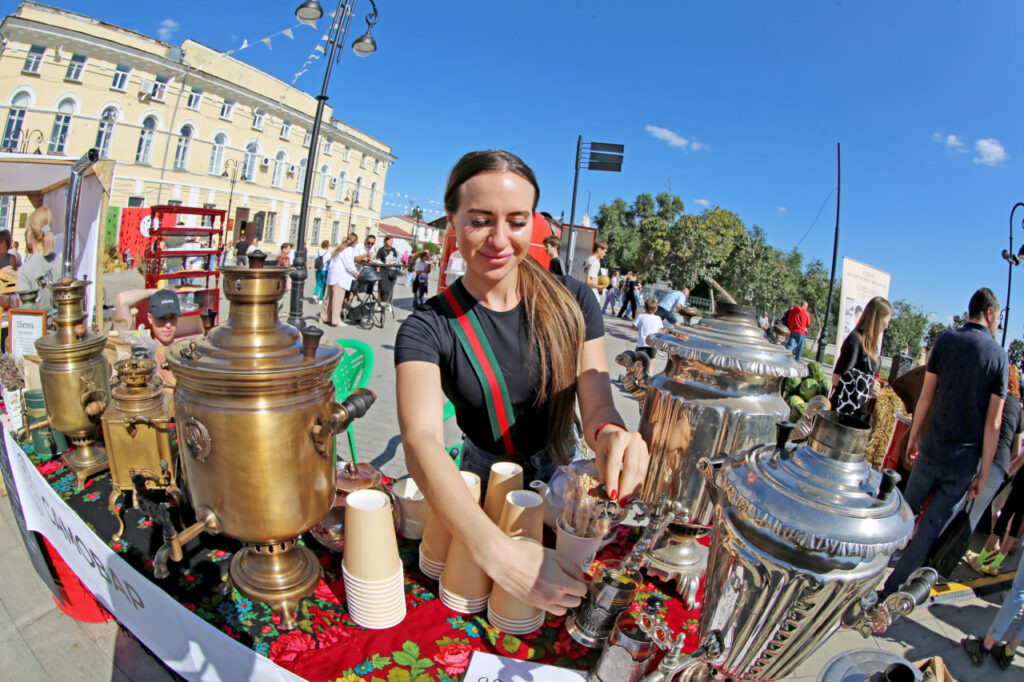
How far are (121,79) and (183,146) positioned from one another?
13.0 feet

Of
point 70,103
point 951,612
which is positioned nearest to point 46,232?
point 951,612

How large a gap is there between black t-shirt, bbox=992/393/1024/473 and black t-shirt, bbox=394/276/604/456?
3.53m

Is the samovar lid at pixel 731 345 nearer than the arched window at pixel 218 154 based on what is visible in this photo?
Yes

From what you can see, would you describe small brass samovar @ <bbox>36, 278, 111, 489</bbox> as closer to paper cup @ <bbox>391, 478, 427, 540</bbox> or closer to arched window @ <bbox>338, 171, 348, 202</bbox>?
paper cup @ <bbox>391, 478, 427, 540</bbox>

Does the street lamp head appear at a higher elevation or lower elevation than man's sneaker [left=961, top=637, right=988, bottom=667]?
higher

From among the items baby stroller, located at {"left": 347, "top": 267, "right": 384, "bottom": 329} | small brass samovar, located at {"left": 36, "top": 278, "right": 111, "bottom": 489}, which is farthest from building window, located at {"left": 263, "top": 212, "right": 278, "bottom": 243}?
small brass samovar, located at {"left": 36, "top": 278, "right": 111, "bottom": 489}

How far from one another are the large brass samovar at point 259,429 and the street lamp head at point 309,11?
24.9 ft

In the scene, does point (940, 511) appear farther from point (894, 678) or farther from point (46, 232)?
point (46, 232)

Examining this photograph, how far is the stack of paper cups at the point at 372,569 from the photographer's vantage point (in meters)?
1.06

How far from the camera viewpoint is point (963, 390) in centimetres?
298

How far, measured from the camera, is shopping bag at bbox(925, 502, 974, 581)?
132 inches

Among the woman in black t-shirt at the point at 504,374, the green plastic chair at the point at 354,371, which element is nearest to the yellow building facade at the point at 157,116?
the green plastic chair at the point at 354,371

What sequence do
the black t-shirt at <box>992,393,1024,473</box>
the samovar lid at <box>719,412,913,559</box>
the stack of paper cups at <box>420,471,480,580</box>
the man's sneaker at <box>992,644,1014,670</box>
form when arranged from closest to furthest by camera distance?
1. the samovar lid at <box>719,412,913,559</box>
2. the stack of paper cups at <box>420,471,480,580</box>
3. the man's sneaker at <box>992,644,1014,670</box>
4. the black t-shirt at <box>992,393,1024,473</box>

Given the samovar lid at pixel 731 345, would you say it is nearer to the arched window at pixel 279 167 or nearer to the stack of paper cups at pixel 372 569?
the stack of paper cups at pixel 372 569
